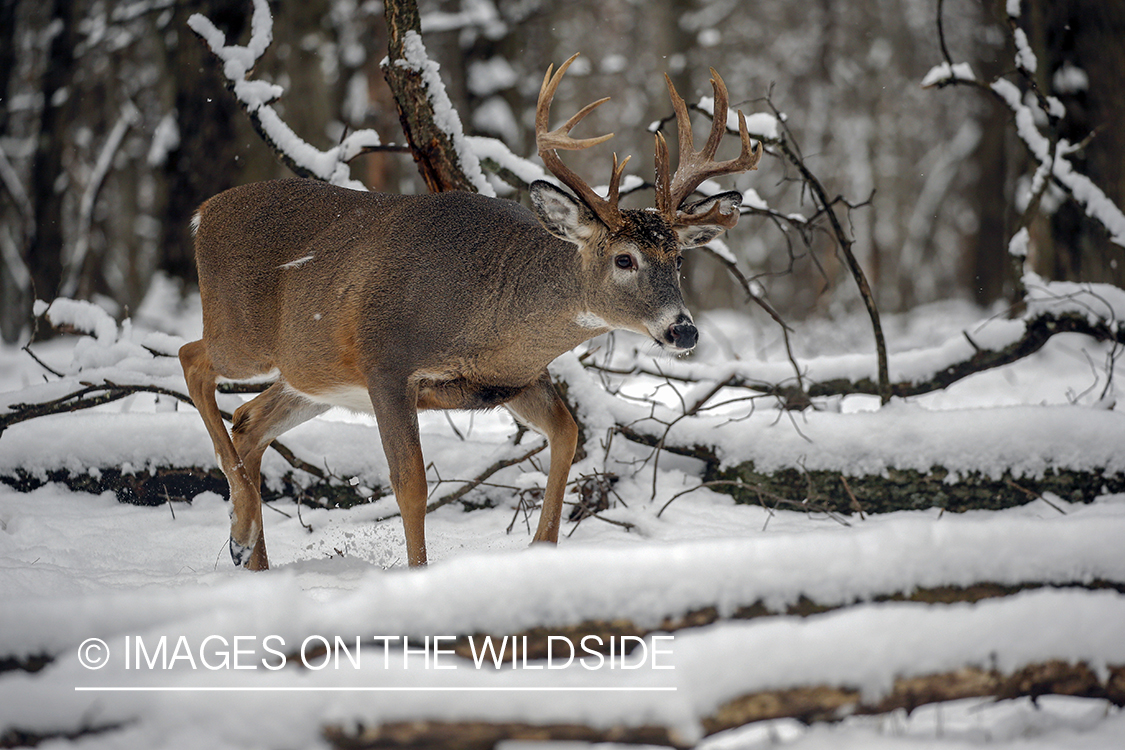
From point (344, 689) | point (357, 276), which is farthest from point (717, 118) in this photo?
point (344, 689)

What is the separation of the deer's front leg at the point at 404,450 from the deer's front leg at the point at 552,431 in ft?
1.82

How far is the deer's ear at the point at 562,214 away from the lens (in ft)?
12.6

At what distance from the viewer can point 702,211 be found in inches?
168

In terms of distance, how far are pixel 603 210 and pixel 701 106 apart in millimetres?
1877

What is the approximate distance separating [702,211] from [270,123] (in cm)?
275

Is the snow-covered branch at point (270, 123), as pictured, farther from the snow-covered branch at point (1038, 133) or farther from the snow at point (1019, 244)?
the snow at point (1019, 244)

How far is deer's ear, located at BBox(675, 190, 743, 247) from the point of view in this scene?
4.10m

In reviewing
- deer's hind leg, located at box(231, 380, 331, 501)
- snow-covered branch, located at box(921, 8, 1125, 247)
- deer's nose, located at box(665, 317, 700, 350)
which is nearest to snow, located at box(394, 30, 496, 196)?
deer's hind leg, located at box(231, 380, 331, 501)

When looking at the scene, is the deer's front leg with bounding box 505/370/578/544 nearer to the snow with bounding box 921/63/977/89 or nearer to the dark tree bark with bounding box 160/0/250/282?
the snow with bounding box 921/63/977/89

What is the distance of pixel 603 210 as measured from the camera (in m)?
3.93

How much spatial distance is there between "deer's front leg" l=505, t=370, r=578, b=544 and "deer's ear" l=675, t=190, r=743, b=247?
890mm

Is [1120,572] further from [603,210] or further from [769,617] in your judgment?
[603,210]

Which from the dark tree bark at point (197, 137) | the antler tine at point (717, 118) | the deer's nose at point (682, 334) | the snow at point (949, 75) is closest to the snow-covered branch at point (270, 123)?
the antler tine at point (717, 118)

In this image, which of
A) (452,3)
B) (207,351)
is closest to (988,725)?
(207,351)
